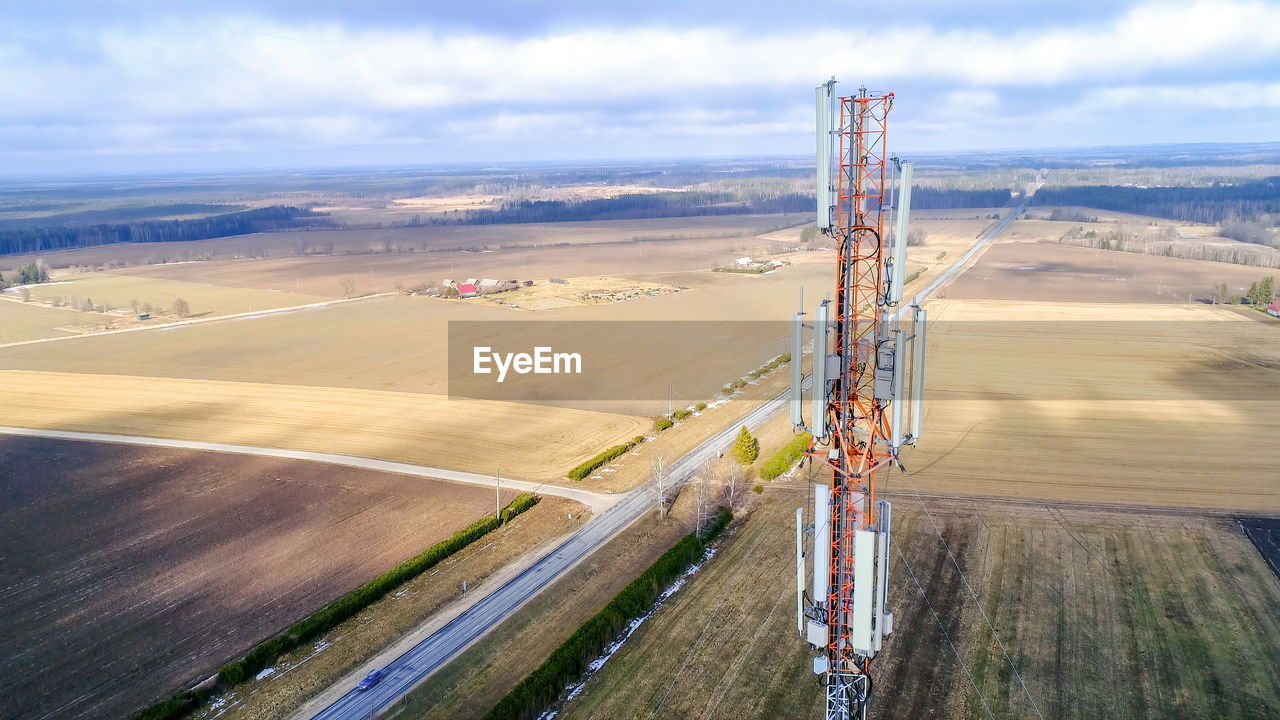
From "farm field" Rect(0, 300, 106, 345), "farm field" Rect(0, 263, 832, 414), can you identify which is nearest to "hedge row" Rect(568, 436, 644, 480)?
"farm field" Rect(0, 263, 832, 414)

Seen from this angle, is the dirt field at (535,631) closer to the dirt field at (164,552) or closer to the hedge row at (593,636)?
the hedge row at (593,636)

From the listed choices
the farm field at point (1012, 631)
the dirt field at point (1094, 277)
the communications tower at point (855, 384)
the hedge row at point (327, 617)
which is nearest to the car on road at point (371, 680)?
the hedge row at point (327, 617)

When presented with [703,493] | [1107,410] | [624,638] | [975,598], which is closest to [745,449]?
[703,493]

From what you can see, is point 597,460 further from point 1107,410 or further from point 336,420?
point 1107,410

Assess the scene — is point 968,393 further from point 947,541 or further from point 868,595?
point 868,595

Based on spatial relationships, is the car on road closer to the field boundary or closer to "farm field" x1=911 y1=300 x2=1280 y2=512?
"farm field" x1=911 y1=300 x2=1280 y2=512
